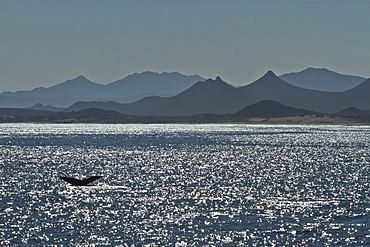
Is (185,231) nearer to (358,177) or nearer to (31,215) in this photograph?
(31,215)

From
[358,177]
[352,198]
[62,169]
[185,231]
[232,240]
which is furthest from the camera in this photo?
[62,169]

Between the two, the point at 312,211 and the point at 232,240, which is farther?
the point at 312,211

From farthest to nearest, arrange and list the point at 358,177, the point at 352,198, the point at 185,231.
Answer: the point at 358,177 → the point at 352,198 → the point at 185,231

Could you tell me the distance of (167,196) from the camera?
242 feet

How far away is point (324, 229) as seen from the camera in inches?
2077

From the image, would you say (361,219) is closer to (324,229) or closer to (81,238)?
(324,229)

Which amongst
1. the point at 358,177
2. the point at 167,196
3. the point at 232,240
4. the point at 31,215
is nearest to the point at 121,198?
the point at 167,196

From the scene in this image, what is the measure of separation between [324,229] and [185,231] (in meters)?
12.2

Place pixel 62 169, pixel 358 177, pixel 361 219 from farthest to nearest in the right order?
pixel 62 169 → pixel 358 177 → pixel 361 219

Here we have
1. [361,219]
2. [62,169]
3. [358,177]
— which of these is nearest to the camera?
[361,219]

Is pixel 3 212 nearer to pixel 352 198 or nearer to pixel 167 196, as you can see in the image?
pixel 167 196

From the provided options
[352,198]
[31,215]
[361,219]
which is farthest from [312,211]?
[31,215]

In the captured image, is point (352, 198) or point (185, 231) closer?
point (185, 231)

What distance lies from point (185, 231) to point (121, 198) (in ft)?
71.5
